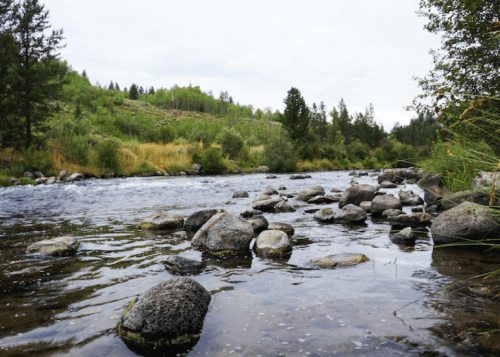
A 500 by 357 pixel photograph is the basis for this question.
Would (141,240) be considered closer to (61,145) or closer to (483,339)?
(483,339)

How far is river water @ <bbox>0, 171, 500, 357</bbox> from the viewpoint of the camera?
2.23 m

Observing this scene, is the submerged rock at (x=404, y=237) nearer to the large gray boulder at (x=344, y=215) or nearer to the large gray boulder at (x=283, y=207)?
the large gray boulder at (x=344, y=215)

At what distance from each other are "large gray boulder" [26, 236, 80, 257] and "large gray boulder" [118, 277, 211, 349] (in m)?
2.54

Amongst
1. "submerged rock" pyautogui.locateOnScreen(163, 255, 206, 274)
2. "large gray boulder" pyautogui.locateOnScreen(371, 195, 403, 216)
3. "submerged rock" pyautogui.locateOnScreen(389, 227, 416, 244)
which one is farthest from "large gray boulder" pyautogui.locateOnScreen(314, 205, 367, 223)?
"submerged rock" pyautogui.locateOnScreen(163, 255, 206, 274)

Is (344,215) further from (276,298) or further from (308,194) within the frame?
(276,298)

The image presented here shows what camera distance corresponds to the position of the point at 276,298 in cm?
308

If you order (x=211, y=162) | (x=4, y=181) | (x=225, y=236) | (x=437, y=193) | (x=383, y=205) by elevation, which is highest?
(x=211, y=162)

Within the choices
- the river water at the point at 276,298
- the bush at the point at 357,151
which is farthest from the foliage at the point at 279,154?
the river water at the point at 276,298

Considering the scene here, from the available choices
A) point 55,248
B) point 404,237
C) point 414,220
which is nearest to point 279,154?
point 414,220

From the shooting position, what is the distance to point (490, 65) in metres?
10.4

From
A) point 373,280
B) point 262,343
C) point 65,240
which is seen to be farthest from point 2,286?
point 373,280

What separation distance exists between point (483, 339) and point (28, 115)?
77.3 ft

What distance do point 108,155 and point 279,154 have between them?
54.6ft

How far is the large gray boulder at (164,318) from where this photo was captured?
2316 mm
